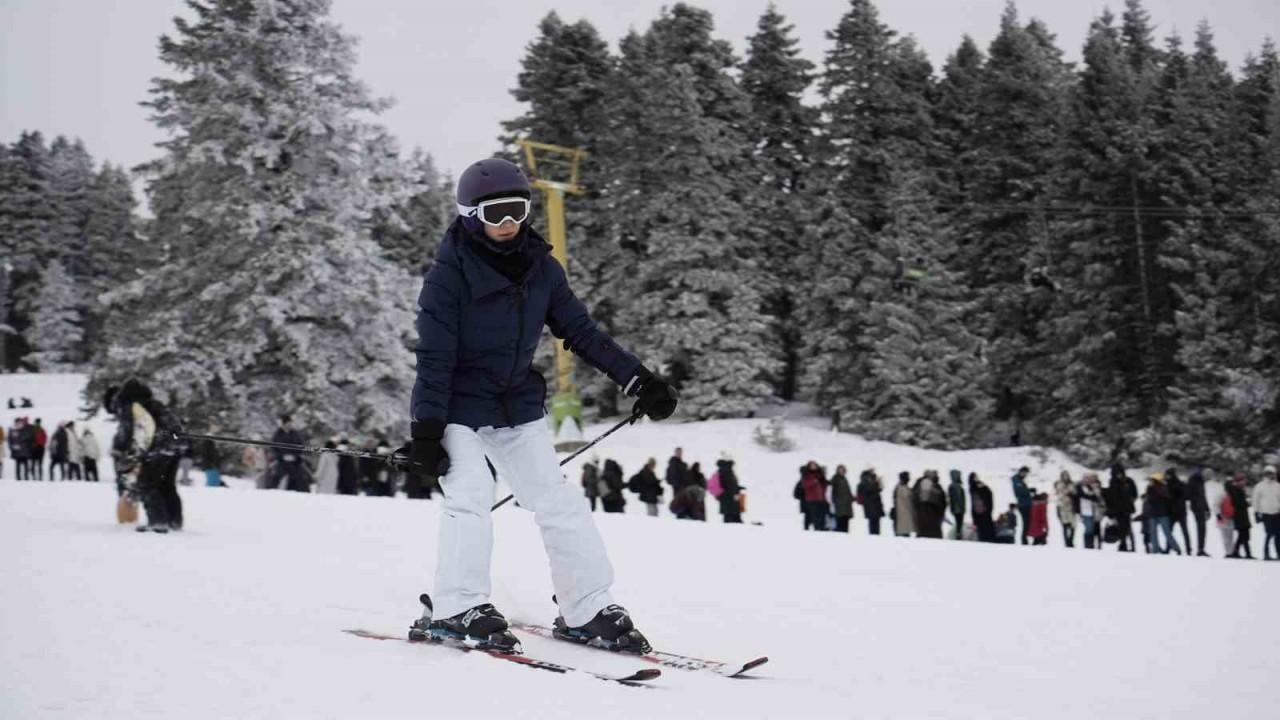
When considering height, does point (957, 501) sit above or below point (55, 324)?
below

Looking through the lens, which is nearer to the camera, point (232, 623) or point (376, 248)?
point (232, 623)

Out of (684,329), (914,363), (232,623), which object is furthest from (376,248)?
(232,623)

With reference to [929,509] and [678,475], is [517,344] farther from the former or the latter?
[678,475]

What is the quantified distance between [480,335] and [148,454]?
7.48m

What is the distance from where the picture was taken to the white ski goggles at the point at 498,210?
466 centimetres

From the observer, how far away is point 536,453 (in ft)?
16.1

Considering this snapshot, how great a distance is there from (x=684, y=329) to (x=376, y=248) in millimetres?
12436

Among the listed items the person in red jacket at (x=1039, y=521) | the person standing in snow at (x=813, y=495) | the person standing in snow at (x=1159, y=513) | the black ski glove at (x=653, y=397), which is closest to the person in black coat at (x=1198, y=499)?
the person standing in snow at (x=1159, y=513)

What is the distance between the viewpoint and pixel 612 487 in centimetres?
1902

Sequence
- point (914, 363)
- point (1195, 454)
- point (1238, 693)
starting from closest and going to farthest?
point (1238, 693), point (1195, 454), point (914, 363)

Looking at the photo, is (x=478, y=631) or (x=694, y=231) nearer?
(x=478, y=631)

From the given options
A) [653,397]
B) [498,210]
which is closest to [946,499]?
[653,397]

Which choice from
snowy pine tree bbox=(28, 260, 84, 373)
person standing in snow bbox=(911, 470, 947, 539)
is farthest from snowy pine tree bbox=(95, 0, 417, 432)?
snowy pine tree bbox=(28, 260, 84, 373)

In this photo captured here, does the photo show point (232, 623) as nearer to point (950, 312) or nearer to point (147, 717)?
point (147, 717)
